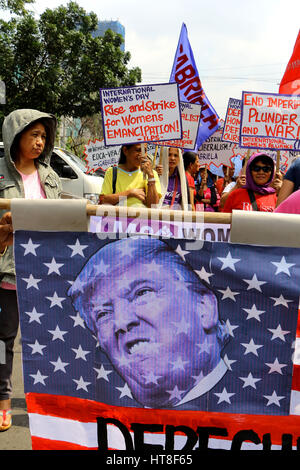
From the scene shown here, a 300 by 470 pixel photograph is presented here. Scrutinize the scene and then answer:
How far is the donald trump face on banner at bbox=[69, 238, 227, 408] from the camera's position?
1444mm

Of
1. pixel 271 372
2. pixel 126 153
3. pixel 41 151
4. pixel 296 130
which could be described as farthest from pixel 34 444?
pixel 296 130

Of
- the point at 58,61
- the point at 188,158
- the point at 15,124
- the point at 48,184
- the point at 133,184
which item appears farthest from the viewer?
the point at 58,61

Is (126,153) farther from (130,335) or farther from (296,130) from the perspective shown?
(130,335)

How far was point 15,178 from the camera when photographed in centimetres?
245

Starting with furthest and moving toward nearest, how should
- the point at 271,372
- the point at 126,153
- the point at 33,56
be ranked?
the point at 33,56 → the point at 126,153 → the point at 271,372

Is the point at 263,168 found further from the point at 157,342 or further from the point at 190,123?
the point at 157,342

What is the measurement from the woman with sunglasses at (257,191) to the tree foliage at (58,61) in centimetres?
1387

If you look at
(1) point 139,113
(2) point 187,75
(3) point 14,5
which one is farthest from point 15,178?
(3) point 14,5

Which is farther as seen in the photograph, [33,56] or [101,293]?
[33,56]

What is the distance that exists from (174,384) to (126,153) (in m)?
2.57

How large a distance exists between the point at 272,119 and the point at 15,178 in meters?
3.15

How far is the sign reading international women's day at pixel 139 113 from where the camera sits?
3955 mm

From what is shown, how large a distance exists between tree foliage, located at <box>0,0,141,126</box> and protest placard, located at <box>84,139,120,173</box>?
9476mm

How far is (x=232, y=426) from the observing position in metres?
1.50
